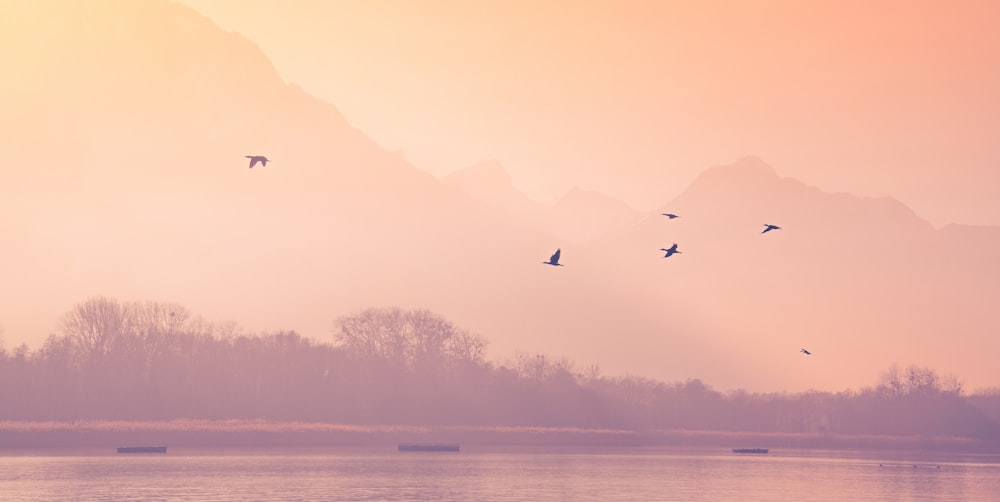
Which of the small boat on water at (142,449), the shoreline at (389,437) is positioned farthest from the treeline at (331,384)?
the small boat on water at (142,449)

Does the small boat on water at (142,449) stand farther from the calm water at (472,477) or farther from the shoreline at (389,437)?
the shoreline at (389,437)

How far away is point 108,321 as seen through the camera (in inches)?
6959

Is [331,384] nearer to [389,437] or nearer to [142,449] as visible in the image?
[389,437]

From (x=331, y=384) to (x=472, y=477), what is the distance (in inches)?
2806

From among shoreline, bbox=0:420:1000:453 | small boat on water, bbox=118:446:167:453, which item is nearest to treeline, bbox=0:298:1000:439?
shoreline, bbox=0:420:1000:453

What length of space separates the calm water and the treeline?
21782mm

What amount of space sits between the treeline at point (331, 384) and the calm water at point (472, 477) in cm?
2178

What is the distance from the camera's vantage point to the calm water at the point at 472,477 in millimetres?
83250

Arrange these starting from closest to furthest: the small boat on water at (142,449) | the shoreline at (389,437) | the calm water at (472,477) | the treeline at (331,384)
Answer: the calm water at (472,477)
the small boat on water at (142,449)
the shoreline at (389,437)
the treeline at (331,384)

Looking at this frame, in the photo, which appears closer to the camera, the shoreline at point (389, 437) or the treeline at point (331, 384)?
the shoreline at point (389, 437)

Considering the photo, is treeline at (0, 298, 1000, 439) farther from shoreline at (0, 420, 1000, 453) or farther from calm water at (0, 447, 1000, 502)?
calm water at (0, 447, 1000, 502)

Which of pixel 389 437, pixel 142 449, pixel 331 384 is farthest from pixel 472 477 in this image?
pixel 331 384

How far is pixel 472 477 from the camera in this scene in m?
99.2

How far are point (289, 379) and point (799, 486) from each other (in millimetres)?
87773
